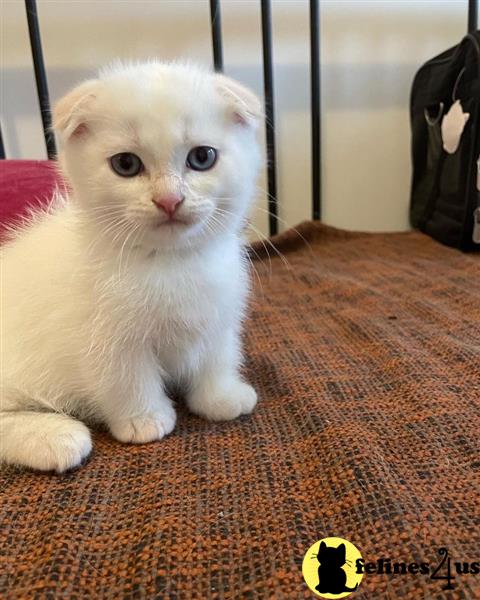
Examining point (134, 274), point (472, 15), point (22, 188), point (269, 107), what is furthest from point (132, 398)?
point (472, 15)

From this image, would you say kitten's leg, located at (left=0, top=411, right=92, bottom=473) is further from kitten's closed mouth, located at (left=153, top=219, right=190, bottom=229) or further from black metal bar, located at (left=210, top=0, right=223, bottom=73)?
black metal bar, located at (left=210, top=0, right=223, bottom=73)

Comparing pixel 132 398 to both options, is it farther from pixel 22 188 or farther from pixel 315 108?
pixel 315 108

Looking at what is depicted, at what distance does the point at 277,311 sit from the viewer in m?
1.07

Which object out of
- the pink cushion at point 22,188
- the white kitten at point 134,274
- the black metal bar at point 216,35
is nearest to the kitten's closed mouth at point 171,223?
the white kitten at point 134,274

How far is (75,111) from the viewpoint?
565 millimetres

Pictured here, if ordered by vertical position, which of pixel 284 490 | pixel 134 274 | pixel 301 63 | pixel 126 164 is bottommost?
pixel 284 490

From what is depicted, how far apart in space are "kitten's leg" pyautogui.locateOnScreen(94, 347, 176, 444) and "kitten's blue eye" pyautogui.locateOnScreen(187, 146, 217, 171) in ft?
0.72

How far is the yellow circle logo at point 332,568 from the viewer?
410 millimetres

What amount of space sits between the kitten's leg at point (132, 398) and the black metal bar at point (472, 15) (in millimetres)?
1390

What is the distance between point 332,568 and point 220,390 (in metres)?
0.30

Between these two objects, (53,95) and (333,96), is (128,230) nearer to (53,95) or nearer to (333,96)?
(53,95)

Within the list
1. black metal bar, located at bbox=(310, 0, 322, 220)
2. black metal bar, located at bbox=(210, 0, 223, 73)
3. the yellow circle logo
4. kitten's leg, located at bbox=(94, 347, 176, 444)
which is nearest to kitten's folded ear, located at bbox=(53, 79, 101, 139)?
kitten's leg, located at bbox=(94, 347, 176, 444)

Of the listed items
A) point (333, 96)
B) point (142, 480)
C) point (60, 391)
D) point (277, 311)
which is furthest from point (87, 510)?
point (333, 96)

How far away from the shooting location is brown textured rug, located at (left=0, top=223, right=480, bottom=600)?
0.43 metres
